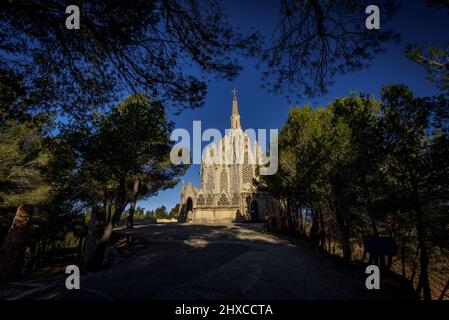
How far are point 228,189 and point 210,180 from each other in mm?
4659

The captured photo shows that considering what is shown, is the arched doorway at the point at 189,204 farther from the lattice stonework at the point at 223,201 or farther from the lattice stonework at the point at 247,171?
the lattice stonework at the point at 247,171

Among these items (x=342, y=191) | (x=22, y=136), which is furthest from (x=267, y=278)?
(x=22, y=136)

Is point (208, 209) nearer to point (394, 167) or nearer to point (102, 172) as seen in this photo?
point (102, 172)

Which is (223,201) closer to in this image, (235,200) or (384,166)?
(235,200)

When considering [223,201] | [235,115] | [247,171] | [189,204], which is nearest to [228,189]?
[223,201]

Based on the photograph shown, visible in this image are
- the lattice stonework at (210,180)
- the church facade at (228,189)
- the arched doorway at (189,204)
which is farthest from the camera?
the lattice stonework at (210,180)

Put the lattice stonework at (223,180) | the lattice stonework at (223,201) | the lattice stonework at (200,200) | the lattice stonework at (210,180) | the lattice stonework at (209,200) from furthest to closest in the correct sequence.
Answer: the lattice stonework at (210,180)
the lattice stonework at (223,180)
the lattice stonework at (209,200)
the lattice stonework at (200,200)
the lattice stonework at (223,201)

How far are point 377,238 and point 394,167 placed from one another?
15.1 feet

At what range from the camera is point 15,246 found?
1016 cm

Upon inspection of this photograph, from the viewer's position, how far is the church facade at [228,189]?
39.4 metres

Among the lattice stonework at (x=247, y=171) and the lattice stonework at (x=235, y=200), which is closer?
the lattice stonework at (x=235, y=200)

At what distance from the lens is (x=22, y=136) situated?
14.4 m

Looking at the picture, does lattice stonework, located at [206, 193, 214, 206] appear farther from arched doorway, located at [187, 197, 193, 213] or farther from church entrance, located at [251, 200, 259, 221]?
church entrance, located at [251, 200, 259, 221]

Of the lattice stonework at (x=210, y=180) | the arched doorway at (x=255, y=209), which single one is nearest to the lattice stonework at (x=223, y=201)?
the lattice stonework at (x=210, y=180)
